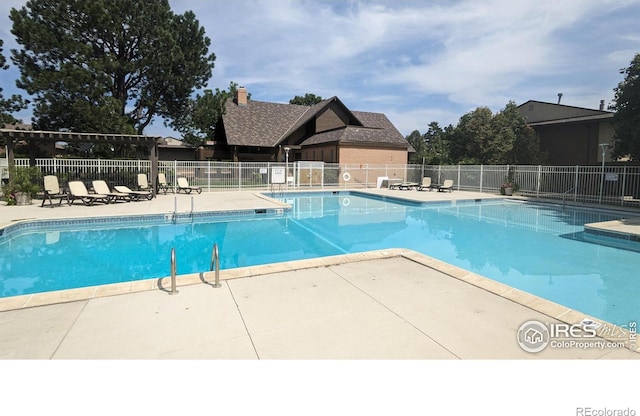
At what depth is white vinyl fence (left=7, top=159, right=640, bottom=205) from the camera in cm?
1791

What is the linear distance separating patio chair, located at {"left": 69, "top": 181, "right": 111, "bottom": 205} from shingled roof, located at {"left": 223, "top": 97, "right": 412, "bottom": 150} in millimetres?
15753

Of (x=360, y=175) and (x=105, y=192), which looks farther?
(x=360, y=175)

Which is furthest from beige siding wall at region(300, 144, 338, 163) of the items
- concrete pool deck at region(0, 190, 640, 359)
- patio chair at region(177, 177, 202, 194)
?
concrete pool deck at region(0, 190, 640, 359)

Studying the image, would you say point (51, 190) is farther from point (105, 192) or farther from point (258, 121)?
point (258, 121)

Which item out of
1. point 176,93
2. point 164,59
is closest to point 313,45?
point 164,59

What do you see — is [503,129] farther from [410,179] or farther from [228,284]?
[228,284]

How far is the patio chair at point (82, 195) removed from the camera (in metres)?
14.2

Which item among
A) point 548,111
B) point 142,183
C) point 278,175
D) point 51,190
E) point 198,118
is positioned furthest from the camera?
point 548,111

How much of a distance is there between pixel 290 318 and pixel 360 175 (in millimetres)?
24322

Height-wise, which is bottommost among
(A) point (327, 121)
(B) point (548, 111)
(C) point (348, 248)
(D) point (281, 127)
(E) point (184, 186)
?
(C) point (348, 248)

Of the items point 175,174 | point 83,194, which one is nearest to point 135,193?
point 83,194

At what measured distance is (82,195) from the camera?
14.3m

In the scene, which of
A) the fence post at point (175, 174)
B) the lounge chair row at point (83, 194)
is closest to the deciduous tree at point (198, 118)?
the fence post at point (175, 174)

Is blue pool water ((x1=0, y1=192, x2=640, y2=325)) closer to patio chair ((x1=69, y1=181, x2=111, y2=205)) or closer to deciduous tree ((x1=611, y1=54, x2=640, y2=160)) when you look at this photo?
patio chair ((x1=69, y1=181, x2=111, y2=205))
